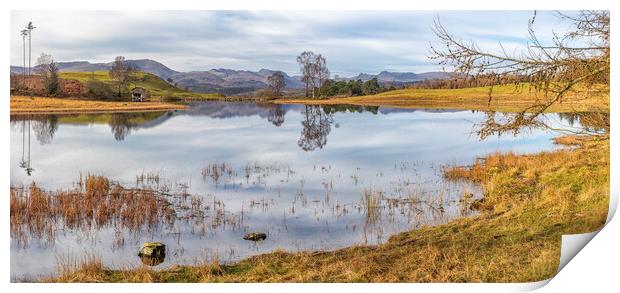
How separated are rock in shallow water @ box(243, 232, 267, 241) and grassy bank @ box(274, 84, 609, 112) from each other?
407 cm

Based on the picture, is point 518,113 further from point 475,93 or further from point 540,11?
point 540,11

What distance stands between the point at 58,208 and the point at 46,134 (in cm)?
172

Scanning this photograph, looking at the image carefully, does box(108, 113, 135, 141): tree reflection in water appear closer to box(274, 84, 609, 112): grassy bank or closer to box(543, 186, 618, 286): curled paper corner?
box(274, 84, 609, 112): grassy bank

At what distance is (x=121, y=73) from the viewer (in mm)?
14656

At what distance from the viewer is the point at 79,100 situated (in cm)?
1445

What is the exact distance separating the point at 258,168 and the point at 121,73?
13.7 feet

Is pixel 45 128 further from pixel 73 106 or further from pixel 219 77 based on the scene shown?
pixel 219 77

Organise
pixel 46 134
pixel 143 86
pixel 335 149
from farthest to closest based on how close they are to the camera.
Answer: pixel 335 149
pixel 143 86
pixel 46 134

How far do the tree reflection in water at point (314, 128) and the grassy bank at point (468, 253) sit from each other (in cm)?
407

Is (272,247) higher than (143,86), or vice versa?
(143,86)

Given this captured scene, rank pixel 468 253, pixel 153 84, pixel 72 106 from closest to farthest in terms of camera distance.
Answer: pixel 468 253
pixel 72 106
pixel 153 84

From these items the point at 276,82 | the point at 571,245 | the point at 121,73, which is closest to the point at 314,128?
the point at 276,82

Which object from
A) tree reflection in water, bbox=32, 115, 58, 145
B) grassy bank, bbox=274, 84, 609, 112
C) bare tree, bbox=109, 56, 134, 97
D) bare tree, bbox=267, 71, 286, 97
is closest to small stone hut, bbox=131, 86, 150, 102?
bare tree, bbox=109, 56, 134, 97

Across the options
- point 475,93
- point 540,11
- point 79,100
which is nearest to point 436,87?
point 475,93
